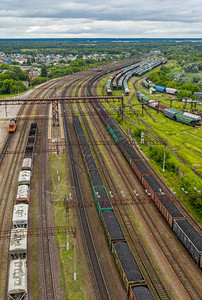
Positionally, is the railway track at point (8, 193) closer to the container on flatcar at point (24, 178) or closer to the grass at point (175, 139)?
the container on flatcar at point (24, 178)

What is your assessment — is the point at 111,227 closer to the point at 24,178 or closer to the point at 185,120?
the point at 24,178

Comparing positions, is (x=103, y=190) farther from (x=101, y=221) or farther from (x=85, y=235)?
(x=85, y=235)

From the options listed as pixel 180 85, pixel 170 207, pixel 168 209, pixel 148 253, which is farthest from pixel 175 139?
pixel 180 85

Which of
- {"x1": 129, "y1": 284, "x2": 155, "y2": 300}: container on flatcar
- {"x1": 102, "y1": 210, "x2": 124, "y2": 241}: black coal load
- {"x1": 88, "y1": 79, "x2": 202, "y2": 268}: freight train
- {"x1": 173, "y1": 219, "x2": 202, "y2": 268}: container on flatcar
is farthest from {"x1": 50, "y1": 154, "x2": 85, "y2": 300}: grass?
{"x1": 173, "y1": 219, "x2": 202, "y2": 268}: container on flatcar

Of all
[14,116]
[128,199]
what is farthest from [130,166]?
[14,116]

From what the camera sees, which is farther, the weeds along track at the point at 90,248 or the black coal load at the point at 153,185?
the black coal load at the point at 153,185

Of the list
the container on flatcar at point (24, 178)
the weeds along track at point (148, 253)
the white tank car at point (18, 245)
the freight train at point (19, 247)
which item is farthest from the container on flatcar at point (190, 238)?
the container on flatcar at point (24, 178)
